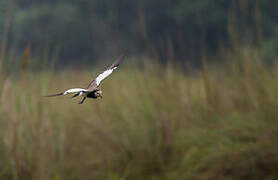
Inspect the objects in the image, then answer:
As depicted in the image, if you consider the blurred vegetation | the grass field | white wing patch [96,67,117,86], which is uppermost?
the blurred vegetation

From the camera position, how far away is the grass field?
2.21 metres

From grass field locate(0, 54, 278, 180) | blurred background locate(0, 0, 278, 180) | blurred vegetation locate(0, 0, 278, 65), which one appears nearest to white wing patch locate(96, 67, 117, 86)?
blurred background locate(0, 0, 278, 180)

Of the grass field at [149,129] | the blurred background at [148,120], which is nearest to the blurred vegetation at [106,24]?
the blurred background at [148,120]

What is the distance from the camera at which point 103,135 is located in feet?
9.34

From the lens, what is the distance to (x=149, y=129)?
2816 millimetres

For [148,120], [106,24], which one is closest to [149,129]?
[148,120]

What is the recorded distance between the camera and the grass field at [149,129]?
2.21m

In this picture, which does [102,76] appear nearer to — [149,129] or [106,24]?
[149,129]

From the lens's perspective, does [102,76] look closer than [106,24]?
Yes

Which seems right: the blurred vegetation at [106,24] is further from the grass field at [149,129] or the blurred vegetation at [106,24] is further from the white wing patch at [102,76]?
the white wing patch at [102,76]

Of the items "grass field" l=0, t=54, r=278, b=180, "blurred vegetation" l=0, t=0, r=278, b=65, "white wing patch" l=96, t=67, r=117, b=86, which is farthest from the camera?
"blurred vegetation" l=0, t=0, r=278, b=65

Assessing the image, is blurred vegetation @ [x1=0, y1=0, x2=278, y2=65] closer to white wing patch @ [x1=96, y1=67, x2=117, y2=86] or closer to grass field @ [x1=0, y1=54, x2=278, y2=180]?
grass field @ [x1=0, y1=54, x2=278, y2=180]

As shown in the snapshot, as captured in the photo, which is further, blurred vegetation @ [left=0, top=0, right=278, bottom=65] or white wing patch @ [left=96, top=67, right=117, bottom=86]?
blurred vegetation @ [left=0, top=0, right=278, bottom=65]

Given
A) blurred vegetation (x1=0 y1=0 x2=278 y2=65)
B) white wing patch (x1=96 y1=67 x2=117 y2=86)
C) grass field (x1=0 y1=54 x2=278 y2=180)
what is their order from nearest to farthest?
white wing patch (x1=96 y1=67 x2=117 y2=86)
grass field (x1=0 y1=54 x2=278 y2=180)
blurred vegetation (x1=0 y1=0 x2=278 y2=65)
